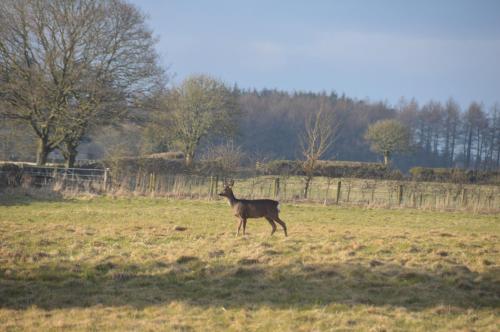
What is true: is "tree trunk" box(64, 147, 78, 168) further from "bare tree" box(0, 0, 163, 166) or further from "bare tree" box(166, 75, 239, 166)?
"bare tree" box(166, 75, 239, 166)

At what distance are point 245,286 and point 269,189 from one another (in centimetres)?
1728

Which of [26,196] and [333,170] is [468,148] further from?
[26,196]

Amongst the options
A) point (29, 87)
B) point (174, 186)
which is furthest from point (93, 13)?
point (174, 186)

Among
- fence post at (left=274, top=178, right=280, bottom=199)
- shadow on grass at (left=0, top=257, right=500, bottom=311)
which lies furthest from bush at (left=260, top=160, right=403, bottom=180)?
shadow on grass at (left=0, top=257, right=500, bottom=311)

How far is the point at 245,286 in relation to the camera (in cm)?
838

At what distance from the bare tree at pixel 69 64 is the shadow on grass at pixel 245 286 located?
21.3 metres

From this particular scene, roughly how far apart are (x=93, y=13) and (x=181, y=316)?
25.1 m

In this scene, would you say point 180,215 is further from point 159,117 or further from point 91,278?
point 159,117

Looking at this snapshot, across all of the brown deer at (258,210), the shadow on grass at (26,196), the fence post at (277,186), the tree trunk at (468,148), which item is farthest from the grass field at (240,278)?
the tree trunk at (468,148)

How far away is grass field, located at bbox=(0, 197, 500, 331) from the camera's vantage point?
690 cm

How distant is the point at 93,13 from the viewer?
2808cm

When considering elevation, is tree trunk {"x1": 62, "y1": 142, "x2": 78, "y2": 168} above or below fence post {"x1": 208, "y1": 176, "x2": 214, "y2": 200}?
above

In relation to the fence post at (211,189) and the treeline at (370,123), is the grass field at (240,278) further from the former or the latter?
the treeline at (370,123)

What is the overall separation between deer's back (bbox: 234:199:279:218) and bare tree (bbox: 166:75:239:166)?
106 feet
